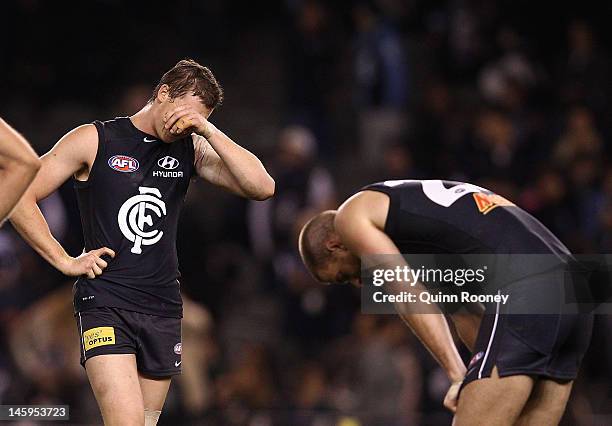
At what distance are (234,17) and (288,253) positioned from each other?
4999mm

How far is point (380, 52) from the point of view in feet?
42.4

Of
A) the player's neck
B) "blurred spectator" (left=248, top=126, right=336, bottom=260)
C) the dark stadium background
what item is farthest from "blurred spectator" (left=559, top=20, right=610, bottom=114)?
the player's neck

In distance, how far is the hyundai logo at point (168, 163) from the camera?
5410 mm

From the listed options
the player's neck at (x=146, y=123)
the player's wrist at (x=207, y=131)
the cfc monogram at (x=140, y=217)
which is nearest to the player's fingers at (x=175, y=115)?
the player's wrist at (x=207, y=131)

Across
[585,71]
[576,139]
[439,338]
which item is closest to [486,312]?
[439,338]

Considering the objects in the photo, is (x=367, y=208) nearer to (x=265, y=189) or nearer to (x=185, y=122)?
(x=265, y=189)

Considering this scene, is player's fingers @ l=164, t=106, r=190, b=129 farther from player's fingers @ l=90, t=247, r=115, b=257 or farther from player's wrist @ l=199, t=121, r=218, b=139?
player's fingers @ l=90, t=247, r=115, b=257

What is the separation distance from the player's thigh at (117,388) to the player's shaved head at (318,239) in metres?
1.01

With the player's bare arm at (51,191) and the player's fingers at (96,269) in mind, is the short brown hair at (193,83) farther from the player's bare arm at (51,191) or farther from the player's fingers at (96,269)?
the player's fingers at (96,269)

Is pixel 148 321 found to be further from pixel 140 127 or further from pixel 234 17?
pixel 234 17

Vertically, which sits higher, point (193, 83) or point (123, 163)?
point (193, 83)

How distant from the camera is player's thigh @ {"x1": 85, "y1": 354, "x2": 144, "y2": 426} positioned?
504cm

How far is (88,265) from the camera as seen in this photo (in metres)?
5.21

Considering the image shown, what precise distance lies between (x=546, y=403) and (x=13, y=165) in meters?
2.57
